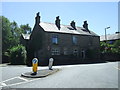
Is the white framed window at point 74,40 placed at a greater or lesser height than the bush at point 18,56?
greater

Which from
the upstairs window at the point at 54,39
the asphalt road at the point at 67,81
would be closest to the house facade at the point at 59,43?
the upstairs window at the point at 54,39

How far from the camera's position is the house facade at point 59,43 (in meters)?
31.3

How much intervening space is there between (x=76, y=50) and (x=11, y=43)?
2510 cm

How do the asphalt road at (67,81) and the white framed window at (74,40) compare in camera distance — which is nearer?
the asphalt road at (67,81)

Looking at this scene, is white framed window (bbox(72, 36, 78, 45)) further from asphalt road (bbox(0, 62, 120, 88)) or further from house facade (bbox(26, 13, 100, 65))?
asphalt road (bbox(0, 62, 120, 88))

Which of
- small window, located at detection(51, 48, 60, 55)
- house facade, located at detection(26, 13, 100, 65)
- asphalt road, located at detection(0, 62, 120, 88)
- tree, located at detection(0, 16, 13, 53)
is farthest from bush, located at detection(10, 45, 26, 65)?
tree, located at detection(0, 16, 13, 53)

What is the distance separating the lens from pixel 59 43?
32500 mm

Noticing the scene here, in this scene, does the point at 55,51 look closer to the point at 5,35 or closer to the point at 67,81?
the point at 5,35

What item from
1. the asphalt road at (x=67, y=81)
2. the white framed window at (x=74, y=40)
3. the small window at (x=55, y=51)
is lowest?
the asphalt road at (x=67, y=81)

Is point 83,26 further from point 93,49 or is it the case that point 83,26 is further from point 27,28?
point 27,28

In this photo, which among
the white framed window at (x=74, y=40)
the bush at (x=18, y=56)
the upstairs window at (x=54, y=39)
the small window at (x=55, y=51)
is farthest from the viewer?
the white framed window at (x=74, y=40)

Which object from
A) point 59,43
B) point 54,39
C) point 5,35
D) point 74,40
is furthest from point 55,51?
point 5,35

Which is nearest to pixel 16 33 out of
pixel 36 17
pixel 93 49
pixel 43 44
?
pixel 36 17

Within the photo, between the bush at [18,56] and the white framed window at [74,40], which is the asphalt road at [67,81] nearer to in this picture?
the bush at [18,56]
